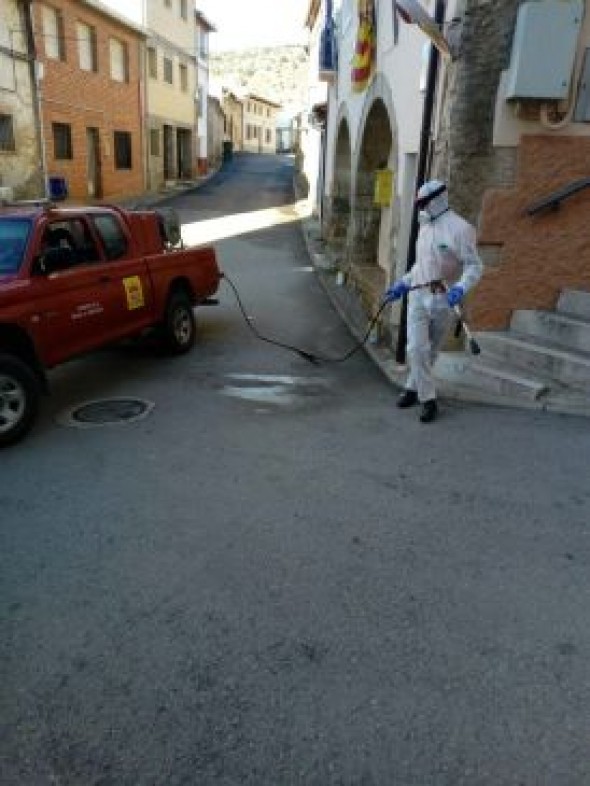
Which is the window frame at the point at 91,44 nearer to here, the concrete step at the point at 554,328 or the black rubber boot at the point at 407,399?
the concrete step at the point at 554,328

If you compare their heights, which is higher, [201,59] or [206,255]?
[201,59]

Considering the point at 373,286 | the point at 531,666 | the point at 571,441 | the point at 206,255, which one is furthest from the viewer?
the point at 373,286

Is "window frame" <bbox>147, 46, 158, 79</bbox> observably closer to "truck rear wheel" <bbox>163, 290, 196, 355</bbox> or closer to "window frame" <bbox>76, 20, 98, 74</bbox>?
"window frame" <bbox>76, 20, 98, 74</bbox>

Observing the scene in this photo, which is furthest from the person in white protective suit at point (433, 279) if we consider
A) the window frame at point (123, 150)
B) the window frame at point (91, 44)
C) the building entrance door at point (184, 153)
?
the building entrance door at point (184, 153)

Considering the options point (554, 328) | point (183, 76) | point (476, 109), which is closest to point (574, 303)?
point (554, 328)

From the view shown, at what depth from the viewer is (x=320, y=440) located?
5293mm

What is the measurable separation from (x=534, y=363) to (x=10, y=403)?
4839 millimetres

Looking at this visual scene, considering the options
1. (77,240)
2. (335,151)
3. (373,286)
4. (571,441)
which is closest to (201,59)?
→ (335,151)

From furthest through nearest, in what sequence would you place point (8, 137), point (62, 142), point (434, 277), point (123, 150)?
point (123, 150) < point (62, 142) < point (8, 137) < point (434, 277)

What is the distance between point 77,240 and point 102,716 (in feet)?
16.2

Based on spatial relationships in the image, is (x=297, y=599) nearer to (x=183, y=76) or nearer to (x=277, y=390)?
(x=277, y=390)

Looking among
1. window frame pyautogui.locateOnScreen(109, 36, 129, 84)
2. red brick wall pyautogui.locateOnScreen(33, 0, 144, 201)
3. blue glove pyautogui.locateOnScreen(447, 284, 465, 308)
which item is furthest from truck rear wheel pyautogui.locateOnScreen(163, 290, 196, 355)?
window frame pyautogui.locateOnScreen(109, 36, 129, 84)

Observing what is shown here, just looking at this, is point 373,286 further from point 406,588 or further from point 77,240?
point 406,588

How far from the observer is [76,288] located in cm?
593
